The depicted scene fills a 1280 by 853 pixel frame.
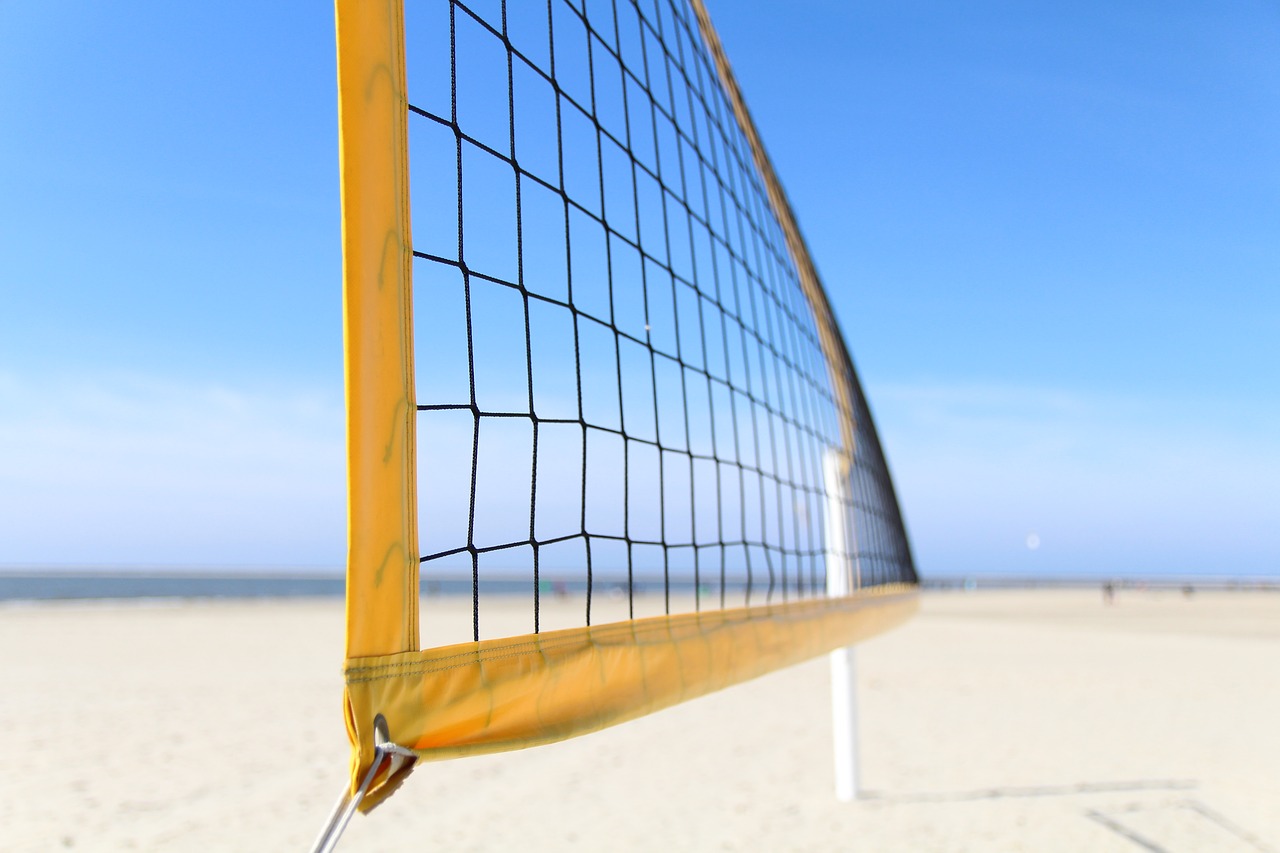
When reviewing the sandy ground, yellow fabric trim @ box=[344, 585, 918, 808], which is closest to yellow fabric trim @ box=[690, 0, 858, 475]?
the sandy ground

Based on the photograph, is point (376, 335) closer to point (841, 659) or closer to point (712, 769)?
point (841, 659)

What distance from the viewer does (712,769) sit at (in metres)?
4.60

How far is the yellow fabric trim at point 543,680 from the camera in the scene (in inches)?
33.4

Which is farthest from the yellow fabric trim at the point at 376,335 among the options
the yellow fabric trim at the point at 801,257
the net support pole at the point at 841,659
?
→ the net support pole at the point at 841,659

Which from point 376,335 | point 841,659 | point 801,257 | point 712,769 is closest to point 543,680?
point 376,335

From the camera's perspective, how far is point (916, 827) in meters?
3.83

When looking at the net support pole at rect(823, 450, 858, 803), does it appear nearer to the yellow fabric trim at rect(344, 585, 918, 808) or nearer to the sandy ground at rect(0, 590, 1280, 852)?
the sandy ground at rect(0, 590, 1280, 852)

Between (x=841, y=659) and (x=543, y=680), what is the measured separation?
325cm

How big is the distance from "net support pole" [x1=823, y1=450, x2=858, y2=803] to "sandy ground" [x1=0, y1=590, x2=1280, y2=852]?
147mm

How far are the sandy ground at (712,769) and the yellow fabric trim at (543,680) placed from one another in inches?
92.4

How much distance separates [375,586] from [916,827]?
12.0ft

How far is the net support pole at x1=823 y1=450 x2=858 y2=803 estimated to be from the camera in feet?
12.0

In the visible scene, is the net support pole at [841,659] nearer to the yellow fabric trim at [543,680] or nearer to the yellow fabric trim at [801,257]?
the yellow fabric trim at [801,257]

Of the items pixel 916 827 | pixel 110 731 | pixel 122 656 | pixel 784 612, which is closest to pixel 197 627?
pixel 122 656
